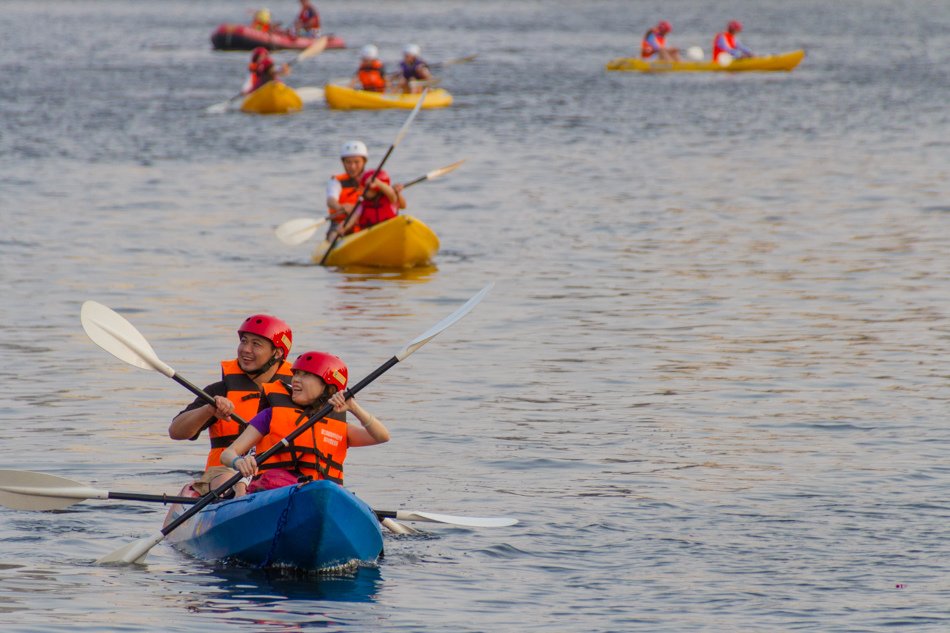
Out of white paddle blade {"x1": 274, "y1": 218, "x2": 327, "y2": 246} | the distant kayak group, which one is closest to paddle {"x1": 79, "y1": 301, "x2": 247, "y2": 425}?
white paddle blade {"x1": 274, "y1": 218, "x2": 327, "y2": 246}

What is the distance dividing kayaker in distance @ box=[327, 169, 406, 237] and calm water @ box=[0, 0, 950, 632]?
2.58 ft

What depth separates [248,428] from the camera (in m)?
9.38

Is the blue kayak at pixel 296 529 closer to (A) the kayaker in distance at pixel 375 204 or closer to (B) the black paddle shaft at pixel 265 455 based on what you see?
(B) the black paddle shaft at pixel 265 455

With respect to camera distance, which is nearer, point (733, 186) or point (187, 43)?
point (733, 186)

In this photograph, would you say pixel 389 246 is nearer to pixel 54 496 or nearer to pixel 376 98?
pixel 54 496

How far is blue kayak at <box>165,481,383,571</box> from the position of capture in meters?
8.82

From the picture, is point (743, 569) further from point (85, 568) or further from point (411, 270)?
point (411, 270)

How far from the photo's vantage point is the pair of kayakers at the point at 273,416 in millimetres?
9172

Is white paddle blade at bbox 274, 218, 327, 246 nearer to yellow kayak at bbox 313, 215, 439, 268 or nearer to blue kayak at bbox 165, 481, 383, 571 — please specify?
yellow kayak at bbox 313, 215, 439, 268

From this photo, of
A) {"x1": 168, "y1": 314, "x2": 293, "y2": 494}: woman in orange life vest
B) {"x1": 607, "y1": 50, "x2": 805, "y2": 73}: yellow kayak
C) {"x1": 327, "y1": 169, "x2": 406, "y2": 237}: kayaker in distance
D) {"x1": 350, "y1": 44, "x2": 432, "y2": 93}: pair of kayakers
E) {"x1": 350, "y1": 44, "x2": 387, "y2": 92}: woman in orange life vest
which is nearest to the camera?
{"x1": 168, "y1": 314, "x2": 293, "y2": 494}: woman in orange life vest

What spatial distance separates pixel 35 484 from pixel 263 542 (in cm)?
168

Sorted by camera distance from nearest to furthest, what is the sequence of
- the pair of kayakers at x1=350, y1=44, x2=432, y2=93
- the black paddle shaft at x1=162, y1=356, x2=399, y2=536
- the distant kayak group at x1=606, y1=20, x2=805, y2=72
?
Result: the black paddle shaft at x1=162, y1=356, x2=399, y2=536, the pair of kayakers at x1=350, y1=44, x2=432, y2=93, the distant kayak group at x1=606, y1=20, x2=805, y2=72

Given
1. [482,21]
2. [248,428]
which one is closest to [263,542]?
[248,428]

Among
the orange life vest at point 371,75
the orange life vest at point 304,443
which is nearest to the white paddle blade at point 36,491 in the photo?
the orange life vest at point 304,443
